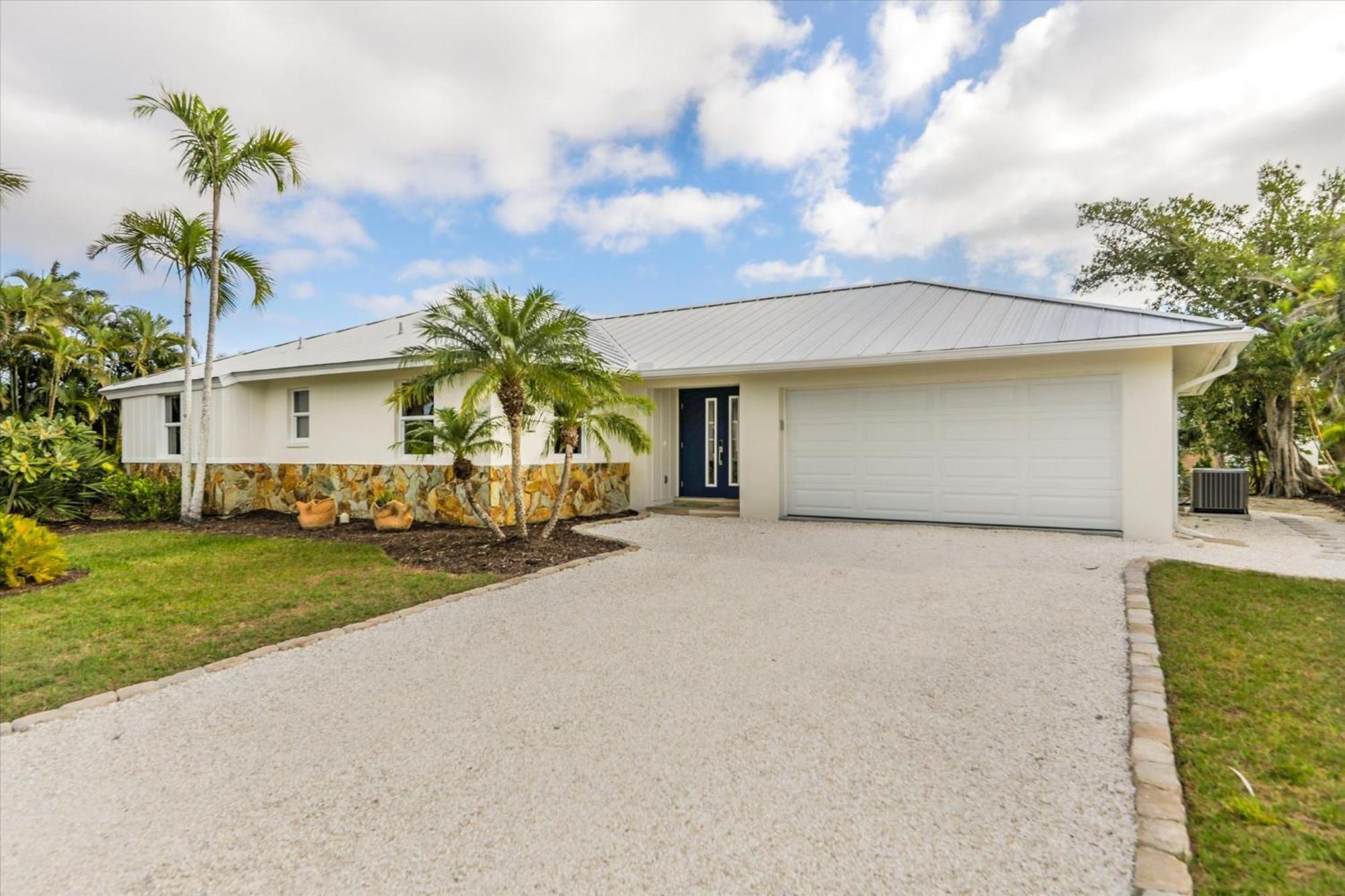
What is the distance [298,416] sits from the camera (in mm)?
12891

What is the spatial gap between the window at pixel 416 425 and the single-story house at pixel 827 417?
7 centimetres

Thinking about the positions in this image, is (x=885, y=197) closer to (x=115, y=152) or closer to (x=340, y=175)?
(x=340, y=175)

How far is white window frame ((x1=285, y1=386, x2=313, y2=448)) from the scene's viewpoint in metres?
12.6

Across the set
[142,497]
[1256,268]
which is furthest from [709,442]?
[1256,268]

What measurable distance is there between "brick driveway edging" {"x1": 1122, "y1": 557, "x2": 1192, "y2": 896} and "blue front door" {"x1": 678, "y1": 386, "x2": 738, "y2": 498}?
873 cm

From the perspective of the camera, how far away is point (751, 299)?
15.5m

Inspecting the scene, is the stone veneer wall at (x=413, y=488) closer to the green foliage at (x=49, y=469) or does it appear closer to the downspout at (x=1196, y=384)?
the green foliage at (x=49, y=469)

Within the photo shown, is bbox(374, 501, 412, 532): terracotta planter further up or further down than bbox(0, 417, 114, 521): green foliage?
further down

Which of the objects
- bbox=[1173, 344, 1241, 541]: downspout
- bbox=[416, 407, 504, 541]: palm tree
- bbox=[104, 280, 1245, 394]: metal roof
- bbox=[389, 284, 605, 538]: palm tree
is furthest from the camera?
bbox=[104, 280, 1245, 394]: metal roof

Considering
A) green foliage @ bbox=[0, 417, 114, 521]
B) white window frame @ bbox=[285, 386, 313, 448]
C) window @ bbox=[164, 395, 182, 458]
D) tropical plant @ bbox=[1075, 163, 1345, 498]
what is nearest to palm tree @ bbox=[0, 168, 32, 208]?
green foliage @ bbox=[0, 417, 114, 521]

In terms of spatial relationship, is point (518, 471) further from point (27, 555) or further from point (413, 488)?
point (27, 555)

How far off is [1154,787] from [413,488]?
36.3 feet

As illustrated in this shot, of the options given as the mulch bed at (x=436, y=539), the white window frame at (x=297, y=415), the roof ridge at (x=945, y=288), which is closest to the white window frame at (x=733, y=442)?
the mulch bed at (x=436, y=539)

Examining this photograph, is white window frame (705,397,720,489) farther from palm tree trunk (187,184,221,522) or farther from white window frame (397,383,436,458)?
palm tree trunk (187,184,221,522)
